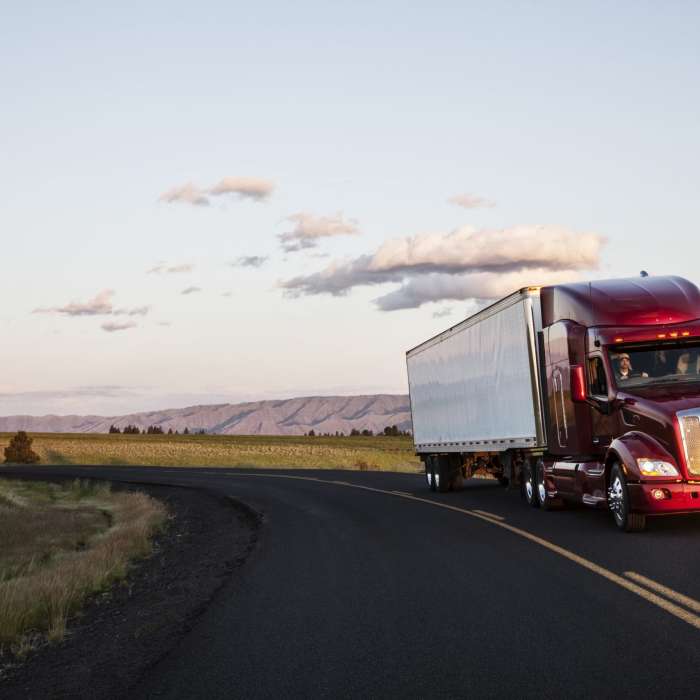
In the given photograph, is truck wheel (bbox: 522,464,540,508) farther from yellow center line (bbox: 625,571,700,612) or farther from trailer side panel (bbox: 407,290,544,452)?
yellow center line (bbox: 625,571,700,612)

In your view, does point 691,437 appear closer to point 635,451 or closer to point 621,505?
point 635,451

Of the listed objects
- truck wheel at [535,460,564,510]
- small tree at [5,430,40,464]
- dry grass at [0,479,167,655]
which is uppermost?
small tree at [5,430,40,464]

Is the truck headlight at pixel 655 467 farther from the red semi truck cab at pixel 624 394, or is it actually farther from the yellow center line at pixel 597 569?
the yellow center line at pixel 597 569

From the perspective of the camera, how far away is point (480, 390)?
22.9 m

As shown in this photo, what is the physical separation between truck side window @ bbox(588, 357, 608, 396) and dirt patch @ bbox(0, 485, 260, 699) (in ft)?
19.1

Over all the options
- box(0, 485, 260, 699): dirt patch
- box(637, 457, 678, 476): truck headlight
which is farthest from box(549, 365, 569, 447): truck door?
box(0, 485, 260, 699): dirt patch

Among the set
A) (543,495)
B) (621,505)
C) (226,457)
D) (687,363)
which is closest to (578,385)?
(687,363)

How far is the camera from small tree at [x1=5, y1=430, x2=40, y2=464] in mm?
79625

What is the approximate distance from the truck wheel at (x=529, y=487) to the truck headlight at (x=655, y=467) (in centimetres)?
590

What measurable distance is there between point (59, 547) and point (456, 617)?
1408 centimetres

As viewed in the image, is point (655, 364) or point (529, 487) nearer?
point (655, 364)

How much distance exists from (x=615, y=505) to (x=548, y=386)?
399cm

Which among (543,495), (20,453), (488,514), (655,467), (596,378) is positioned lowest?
(488,514)

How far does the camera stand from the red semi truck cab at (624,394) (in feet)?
45.3
